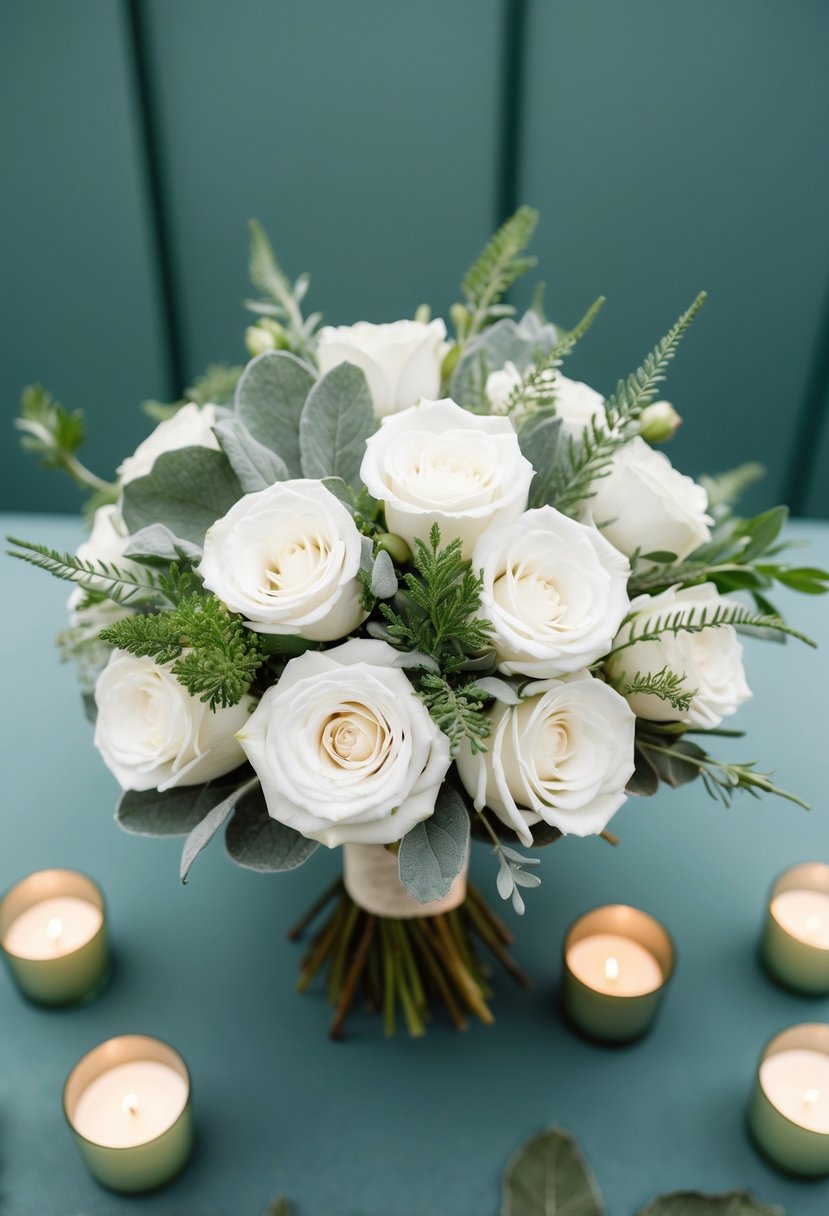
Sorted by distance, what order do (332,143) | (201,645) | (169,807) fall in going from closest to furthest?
(201,645) < (169,807) < (332,143)

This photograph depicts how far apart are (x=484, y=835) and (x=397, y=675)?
0.14 metres

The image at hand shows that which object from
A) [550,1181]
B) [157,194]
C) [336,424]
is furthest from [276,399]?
[157,194]

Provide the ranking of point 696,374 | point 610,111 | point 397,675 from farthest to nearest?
point 696,374, point 610,111, point 397,675

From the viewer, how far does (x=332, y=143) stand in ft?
6.21

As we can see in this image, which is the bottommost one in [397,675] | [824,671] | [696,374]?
[696,374]

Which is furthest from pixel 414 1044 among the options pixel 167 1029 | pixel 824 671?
pixel 824 671

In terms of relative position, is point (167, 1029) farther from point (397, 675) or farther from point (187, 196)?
point (187, 196)

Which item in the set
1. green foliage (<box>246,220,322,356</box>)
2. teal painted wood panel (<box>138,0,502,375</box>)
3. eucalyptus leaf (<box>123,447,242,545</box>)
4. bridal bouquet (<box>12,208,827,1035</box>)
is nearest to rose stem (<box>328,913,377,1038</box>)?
bridal bouquet (<box>12,208,827,1035</box>)

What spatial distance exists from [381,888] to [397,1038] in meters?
0.11

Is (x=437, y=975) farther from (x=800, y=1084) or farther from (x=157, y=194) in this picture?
(x=157, y=194)

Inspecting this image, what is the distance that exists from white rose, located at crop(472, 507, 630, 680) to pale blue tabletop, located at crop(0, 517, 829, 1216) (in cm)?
33

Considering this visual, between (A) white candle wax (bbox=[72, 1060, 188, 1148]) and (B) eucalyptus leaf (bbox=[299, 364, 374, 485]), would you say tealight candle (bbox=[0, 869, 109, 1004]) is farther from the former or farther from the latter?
(B) eucalyptus leaf (bbox=[299, 364, 374, 485])

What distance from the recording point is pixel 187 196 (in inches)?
77.8

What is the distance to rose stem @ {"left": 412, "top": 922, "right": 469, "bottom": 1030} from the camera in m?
0.73
